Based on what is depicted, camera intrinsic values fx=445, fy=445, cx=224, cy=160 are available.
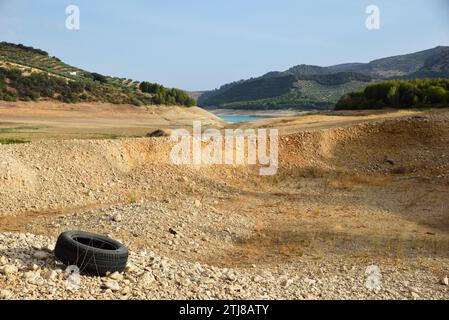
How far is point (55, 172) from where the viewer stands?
13.2 metres

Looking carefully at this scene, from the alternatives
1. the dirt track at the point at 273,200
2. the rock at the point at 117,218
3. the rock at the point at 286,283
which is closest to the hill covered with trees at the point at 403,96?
the dirt track at the point at 273,200

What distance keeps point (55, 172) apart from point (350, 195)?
9121 millimetres

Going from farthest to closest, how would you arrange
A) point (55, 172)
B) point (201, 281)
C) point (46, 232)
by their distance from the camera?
point (55, 172)
point (46, 232)
point (201, 281)

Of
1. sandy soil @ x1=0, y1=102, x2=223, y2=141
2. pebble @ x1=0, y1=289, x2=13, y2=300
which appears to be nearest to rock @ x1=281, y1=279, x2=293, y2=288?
pebble @ x1=0, y1=289, x2=13, y2=300

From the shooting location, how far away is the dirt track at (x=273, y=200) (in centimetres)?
859

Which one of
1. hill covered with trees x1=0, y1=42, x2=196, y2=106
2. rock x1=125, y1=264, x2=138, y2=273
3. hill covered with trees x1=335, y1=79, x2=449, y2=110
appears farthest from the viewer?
hill covered with trees x1=0, y1=42, x2=196, y2=106

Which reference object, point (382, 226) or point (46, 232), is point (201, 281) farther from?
point (382, 226)

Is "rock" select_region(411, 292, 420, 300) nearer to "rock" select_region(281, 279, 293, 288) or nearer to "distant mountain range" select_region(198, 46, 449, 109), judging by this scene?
"rock" select_region(281, 279, 293, 288)

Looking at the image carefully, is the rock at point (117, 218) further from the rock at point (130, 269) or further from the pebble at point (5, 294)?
the pebble at point (5, 294)

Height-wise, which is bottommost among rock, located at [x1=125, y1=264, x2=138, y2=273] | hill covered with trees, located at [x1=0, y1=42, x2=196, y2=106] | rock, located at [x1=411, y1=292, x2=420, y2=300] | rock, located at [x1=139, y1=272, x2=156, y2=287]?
rock, located at [x1=411, y1=292, x2=420, y2=300]

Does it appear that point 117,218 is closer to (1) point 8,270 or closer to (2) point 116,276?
(2) point 116,276

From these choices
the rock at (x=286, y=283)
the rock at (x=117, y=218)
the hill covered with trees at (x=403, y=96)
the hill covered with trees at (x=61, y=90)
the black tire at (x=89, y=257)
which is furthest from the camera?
the hill covered with trees at (x=61, y=90)

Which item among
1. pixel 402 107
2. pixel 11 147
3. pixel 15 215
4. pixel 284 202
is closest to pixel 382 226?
Result: pixel 284 202

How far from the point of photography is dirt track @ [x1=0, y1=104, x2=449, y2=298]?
8594 mm
